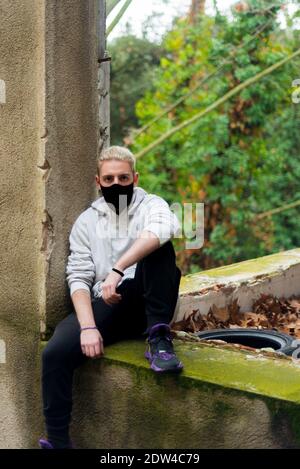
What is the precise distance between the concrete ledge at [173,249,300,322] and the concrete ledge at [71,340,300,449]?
4.47ft

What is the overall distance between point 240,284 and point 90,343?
2.43 metres

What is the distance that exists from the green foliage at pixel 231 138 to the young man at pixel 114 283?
8.71 metres

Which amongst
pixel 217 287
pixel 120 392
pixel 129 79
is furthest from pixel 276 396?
pixel 129 79

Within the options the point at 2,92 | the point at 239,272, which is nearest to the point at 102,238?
the point at 2,92

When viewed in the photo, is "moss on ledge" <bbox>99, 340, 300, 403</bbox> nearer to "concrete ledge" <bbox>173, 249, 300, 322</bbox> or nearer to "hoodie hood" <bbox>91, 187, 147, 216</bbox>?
"hoodie hood" <bbox>91, 187, 147, 216</bbox>

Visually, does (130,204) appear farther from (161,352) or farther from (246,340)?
(246,340)

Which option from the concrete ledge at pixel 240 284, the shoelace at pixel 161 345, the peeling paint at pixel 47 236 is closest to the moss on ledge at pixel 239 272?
the concrete ledge at pixel 240 284

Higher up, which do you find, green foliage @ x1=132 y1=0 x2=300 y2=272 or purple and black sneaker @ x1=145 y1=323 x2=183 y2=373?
green foliage @ x1=132 y1=0 x2=300 y2=272

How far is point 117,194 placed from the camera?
3.71 meters

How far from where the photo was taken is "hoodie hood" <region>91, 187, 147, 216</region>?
12.3 feet

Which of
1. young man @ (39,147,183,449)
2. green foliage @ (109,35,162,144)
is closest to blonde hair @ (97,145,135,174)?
young man @ (39,147,183,449)

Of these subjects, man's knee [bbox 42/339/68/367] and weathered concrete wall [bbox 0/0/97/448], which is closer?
man's knee [bbox 42/339/68/367]

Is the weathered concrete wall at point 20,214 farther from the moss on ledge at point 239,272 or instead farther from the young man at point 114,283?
the moss on ledge at point 239,272

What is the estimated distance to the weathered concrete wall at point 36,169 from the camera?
368 centimetres
